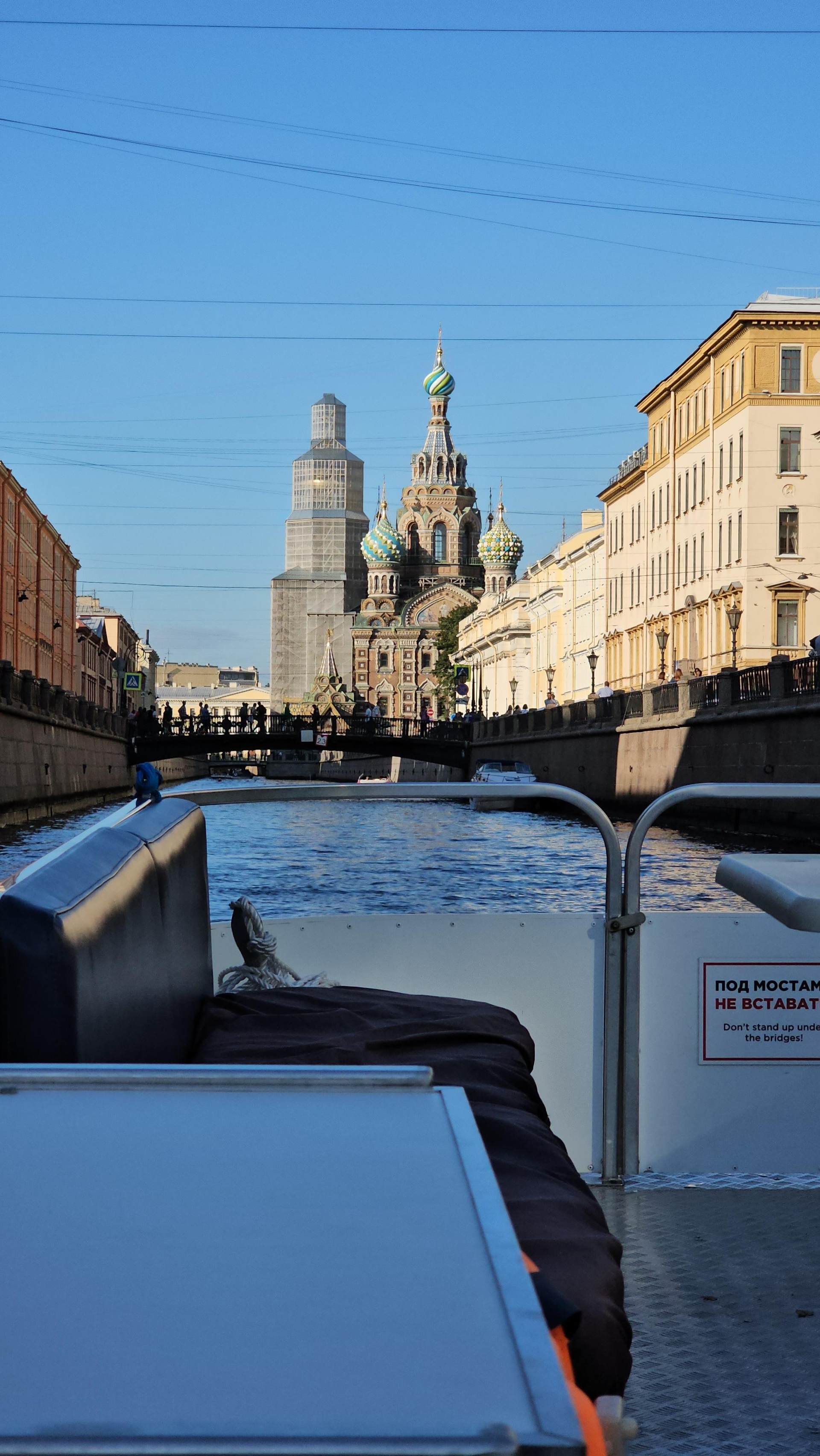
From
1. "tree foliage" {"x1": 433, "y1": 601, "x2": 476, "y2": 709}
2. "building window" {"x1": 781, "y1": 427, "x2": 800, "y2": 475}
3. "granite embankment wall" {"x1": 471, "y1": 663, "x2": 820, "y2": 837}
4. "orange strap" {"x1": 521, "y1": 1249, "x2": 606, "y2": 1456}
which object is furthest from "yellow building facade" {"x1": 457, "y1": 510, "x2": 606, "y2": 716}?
"orange strap" {"x1": 521, "y1": 1249, "x2": 606, "y2": 1456}

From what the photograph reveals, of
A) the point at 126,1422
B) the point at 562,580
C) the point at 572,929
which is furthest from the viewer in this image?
the point at 562,580

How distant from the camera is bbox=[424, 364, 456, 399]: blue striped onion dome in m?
144

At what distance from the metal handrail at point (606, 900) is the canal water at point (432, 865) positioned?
5078 mm

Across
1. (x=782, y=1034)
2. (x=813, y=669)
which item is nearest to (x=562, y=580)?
(x=813, y=669)

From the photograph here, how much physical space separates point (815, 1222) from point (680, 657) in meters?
42.6

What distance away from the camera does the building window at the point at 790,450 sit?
39031 mm

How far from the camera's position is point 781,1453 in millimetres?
2180

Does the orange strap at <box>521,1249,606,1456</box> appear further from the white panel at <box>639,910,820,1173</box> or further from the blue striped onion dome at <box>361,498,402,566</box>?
the blue striped onion dome at <box>361,498,402,566</box>

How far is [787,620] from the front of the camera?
3866 centimetres

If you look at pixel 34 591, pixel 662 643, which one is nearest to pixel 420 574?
pixel 34 591

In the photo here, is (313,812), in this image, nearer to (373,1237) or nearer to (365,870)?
(365,870)

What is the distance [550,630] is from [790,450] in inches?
1194

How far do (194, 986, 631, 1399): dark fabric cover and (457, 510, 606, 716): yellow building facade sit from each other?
173 feet

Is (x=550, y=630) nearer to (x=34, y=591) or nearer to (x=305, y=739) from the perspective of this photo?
(x=305, y=739)
